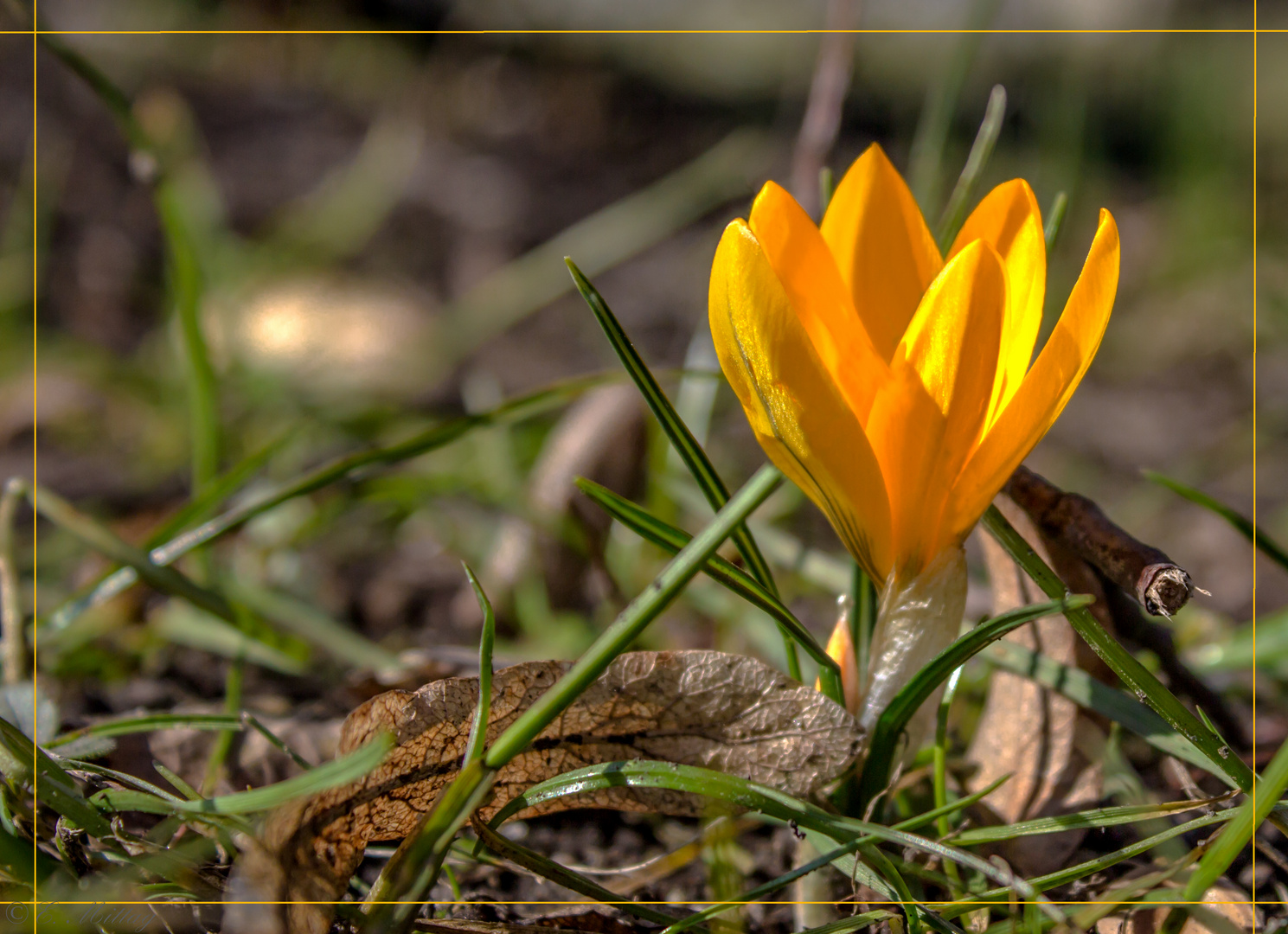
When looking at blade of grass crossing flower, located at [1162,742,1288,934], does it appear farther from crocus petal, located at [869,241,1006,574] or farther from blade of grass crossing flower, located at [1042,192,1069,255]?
blade of grass crossing flower, located at [1042,192,1069,255]

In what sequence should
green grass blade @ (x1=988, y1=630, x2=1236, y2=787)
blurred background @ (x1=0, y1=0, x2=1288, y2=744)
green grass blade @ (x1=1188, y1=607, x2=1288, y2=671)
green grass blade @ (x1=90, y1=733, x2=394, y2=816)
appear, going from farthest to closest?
blurred background @ (x1=0, y1=0, x2=1288, y2=744) < green grass blade @ (x1=1188, y1=607, x2=1288, y2=671) < green grass blade @ (x1=988, y1=630, x2=1236, y2=787) < green grass blade @ (x1=90, y1=733, x2=394, y2=816)

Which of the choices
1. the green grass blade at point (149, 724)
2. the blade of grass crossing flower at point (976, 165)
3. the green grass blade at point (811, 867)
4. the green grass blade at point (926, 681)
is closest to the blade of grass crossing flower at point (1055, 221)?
the blade of grass crossing flower at point (976, 165)

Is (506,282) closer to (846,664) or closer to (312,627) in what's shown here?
(312,627)

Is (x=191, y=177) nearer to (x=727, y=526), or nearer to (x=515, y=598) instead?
(x=515, y=598)

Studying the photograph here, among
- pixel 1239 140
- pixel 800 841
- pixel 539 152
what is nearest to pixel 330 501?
pixel 800 841

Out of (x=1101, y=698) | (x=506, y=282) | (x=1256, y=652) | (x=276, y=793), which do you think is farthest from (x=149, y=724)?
(x=506, y=282)

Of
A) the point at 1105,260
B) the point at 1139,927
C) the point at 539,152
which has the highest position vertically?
the point at 539,152

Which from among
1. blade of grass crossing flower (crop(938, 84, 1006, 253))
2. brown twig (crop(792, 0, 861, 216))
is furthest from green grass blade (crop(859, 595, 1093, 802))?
brown twig (crop(792, 0, 861, 216))
